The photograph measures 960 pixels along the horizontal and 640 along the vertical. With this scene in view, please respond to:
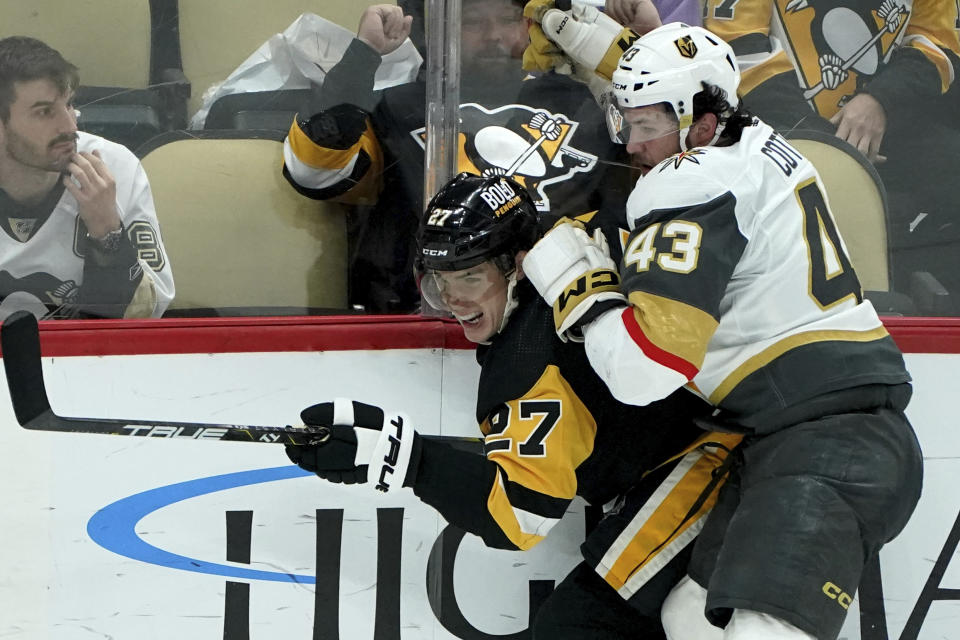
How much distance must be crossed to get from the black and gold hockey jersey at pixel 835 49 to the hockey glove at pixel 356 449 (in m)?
1.04

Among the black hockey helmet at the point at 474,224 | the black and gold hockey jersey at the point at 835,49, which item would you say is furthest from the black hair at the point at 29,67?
the black and gold hockey jersey at the point at 835,49

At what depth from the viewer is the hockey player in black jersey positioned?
189cm

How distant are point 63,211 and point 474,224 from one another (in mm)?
768

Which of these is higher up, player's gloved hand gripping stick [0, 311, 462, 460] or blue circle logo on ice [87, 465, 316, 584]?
player's gloved hand gripping stick [0, 311, 462, 460]

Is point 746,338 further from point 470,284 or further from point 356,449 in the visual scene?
point 356,449

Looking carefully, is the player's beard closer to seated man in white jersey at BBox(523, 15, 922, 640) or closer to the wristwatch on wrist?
the wristwatch on wrist

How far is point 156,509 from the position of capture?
2119 mm

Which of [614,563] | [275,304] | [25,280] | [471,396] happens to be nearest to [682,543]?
[614,563]

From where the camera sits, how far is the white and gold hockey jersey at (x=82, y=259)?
206cm

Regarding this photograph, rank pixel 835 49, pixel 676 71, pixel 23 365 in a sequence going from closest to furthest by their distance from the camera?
pixel 23 365, pixel 676 71, pixel 835 49

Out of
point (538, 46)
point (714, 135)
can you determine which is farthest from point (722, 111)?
point (538, 46)

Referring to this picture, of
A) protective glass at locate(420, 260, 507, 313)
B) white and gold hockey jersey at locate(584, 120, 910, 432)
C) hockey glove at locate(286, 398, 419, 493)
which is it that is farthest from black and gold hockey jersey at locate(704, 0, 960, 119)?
hockey glove at locate(286, 398, 419, 493)

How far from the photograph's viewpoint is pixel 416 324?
216 cm

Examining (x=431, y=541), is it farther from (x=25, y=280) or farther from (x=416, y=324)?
(x=25, y=280)
